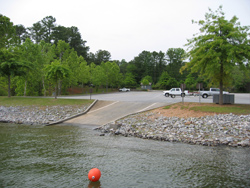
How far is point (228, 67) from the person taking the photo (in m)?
18.4

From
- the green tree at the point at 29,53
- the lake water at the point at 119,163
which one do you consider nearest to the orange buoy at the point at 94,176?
the lake water at the point at 119,163

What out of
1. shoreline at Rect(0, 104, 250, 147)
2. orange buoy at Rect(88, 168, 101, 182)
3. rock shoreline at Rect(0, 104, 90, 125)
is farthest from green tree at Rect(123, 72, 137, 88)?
orange buoy at Rect(88, 168, 101, 182)

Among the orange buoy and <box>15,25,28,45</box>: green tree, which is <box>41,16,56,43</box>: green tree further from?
the orange buoy

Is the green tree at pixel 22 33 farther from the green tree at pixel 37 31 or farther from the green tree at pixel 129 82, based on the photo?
the green tree at pixel 129 82

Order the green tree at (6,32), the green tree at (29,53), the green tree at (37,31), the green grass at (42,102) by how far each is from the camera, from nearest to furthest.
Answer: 1. the green grass at (42,102)
2. the green tree at (29,53)
3. the green tree at (6,32)
4. the green tree at (37,31)

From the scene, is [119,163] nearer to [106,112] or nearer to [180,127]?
[180,127]

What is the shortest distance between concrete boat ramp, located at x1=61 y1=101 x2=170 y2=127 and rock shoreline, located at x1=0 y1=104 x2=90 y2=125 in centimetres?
141

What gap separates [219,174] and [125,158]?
384 centimetres

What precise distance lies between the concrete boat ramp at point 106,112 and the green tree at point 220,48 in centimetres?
590

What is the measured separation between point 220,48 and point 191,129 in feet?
29.2

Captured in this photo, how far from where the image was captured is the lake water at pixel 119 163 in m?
7.17

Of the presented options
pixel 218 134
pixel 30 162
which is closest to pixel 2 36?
pixel 30 162

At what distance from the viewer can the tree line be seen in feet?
64.3

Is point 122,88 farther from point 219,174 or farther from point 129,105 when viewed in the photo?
point 219,174
